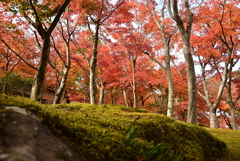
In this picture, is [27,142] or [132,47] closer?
[27,142]

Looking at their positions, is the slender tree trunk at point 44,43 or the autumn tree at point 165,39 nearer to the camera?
the slender tree trunk at point 44,43

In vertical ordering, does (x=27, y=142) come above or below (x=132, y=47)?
below

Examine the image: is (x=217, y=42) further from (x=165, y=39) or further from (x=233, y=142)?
(x=233, y=142)

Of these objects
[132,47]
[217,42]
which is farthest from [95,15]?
[217,42]

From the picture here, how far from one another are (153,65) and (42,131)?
542 inches

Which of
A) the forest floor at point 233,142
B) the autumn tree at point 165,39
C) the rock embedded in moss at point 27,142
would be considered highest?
the autumn tree at point 165,39

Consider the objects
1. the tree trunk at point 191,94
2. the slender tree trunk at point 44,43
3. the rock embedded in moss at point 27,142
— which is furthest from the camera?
the tree trunk at point 191,94

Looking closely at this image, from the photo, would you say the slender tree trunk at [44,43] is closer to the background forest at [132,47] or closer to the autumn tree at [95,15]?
the background forest at [132,47]

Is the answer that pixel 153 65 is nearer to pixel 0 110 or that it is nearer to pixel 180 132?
pixel 180 132

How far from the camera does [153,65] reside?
45.8 feet

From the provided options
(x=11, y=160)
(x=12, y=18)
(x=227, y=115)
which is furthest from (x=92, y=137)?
(x=227, y=115)

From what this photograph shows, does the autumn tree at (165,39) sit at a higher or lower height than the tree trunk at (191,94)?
higher

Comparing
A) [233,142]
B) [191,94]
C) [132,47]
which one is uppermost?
[132,47]

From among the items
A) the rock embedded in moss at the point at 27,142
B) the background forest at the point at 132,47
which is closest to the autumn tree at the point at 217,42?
the background forest at the point at 132,47
